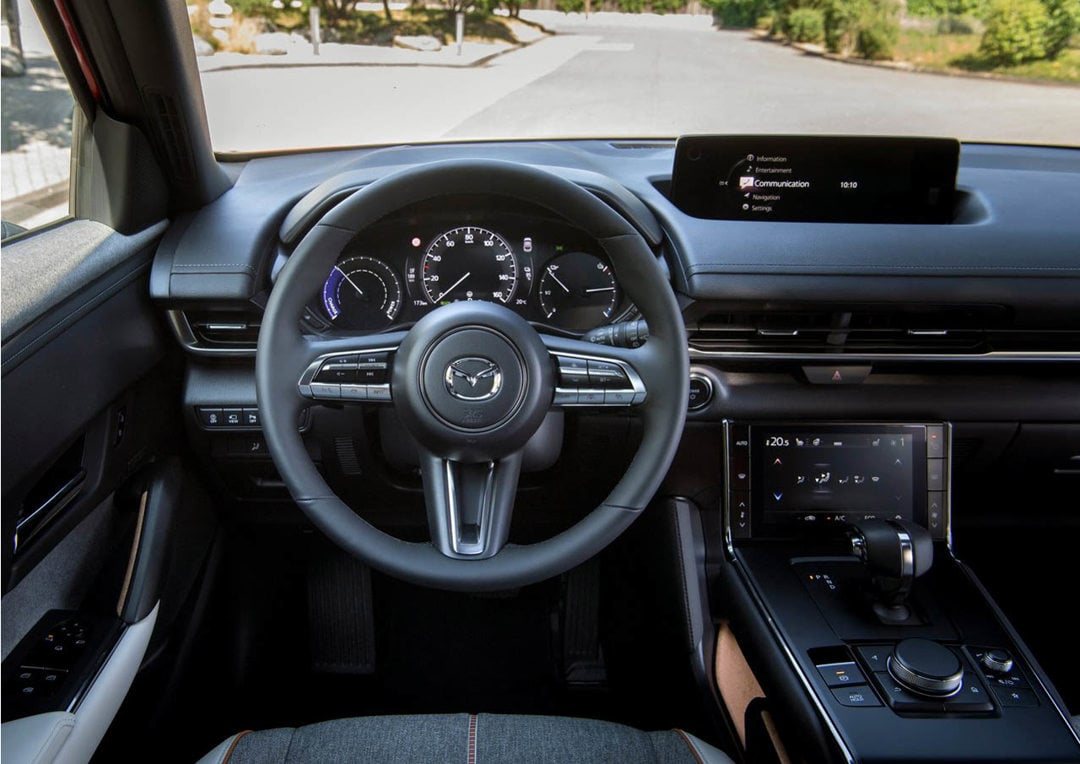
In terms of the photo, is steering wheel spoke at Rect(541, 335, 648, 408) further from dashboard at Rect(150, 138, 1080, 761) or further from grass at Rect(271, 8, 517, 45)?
grass at Rect(271, 8, 517, 45)

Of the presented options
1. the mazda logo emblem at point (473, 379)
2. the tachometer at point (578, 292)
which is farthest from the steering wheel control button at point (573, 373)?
the tachometer at point (578, 292)

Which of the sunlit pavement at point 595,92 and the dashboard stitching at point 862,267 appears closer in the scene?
the dashboard stitching at point 862,267

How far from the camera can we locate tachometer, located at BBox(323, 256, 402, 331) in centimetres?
181

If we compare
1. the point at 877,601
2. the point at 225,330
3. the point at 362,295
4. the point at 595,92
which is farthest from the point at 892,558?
the point at 225,330

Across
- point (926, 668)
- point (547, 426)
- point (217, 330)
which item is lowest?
point (926, 668)

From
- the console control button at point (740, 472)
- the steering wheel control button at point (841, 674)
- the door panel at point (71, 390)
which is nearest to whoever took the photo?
the door panel at point (71, 390)

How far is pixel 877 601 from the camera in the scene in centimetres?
179

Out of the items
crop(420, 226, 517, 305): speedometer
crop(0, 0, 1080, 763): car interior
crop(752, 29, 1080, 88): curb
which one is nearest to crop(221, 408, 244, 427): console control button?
crop(0, 0, 1080, 763): car interior

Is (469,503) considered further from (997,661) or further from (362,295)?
(997,661)

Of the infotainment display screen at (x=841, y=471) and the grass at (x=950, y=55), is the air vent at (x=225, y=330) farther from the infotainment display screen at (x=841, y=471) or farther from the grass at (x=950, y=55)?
the grass at (x=950, y=55)

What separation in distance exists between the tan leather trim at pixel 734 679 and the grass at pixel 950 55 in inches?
55.2

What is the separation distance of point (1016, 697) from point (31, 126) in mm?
2122

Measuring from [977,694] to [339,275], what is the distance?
1.42 m

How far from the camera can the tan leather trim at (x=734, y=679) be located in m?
1.85
